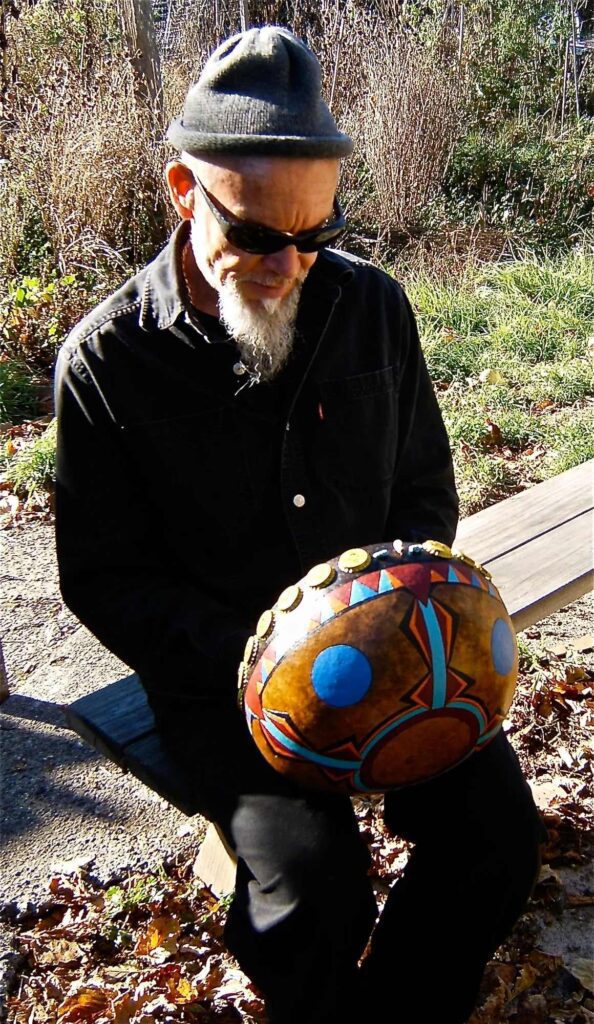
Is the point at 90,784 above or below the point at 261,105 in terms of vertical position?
below

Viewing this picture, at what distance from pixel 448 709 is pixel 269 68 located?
1331 mm

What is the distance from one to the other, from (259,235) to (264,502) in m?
0.61

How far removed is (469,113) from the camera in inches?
368

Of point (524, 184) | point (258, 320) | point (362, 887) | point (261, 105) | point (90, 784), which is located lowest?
point (90, 784)

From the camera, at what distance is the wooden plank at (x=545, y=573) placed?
2924 mm

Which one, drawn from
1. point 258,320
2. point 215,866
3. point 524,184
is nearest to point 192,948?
point 215,866

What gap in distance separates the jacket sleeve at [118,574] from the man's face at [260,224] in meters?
0.35

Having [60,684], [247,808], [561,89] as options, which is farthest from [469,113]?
[247,808]

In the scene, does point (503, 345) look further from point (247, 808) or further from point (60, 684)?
point (247, 808)

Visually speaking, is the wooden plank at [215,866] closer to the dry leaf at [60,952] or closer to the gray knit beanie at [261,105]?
the dry leaf at [60,952]

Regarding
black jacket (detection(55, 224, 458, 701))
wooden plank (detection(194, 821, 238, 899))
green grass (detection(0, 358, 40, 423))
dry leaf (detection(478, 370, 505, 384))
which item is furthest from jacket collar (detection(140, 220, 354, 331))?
green grass (detection(0, 358, 40, 423))

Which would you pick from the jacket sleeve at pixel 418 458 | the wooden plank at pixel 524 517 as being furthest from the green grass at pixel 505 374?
the jacket sleeve at pixel 418 458

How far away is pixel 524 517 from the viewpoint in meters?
3.34

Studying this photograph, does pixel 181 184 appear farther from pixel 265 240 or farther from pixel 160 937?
pixel 160 937
